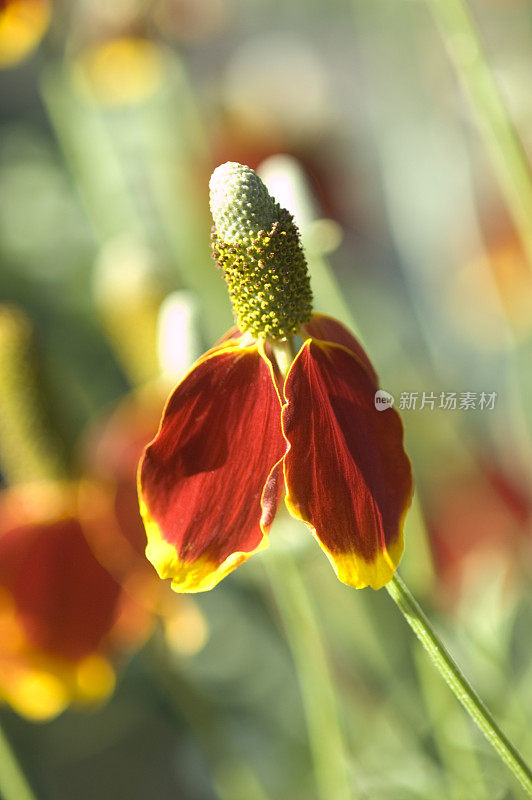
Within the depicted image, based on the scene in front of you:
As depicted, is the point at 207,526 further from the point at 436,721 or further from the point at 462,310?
the point at 462,310

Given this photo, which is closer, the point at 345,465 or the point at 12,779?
the point at 345,465

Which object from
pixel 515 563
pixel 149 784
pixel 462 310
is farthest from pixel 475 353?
pixel 149 784

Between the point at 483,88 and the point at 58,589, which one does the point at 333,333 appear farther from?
the point at 58,589

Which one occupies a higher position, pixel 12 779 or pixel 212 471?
pixel 212 471

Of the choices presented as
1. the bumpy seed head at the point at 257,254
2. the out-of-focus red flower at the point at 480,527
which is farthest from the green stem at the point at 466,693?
the out-of-focus red flower at the point at 480,527

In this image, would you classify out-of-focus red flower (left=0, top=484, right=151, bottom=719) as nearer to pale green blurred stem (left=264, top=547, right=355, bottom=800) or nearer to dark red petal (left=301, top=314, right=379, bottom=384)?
pale green blurred stem (left=264, top=547, right=355, bottom=800)

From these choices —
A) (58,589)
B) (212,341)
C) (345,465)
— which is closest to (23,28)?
(212,341)

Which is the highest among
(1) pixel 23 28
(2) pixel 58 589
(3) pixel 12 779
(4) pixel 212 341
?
(1) pixel 23 28

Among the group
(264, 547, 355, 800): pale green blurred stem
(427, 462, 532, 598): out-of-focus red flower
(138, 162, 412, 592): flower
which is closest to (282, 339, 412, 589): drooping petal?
(138, 162, 412, 592): flower
